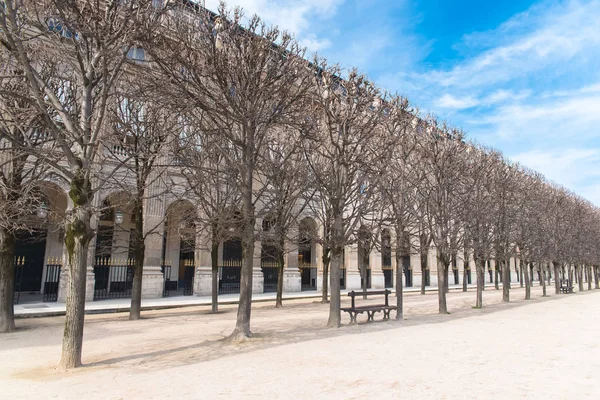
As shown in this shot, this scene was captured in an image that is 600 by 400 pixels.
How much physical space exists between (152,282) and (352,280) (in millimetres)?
19411

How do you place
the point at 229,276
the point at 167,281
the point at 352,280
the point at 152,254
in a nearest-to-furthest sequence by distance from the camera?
the point at 152,254
the point at 167,281
the point at 229,276
the point at 352,280

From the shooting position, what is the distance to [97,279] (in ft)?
82.2

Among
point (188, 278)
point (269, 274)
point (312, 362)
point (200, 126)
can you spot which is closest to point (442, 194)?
point (200, 126)

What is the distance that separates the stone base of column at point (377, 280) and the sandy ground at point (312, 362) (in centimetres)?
2587

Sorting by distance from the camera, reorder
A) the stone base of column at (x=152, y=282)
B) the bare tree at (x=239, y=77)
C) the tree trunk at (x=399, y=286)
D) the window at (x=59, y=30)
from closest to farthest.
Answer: the window at (x=59, y=30), the bare tree at (x=239, y=77), the tree trunk at (x=399, y=286), the stone base of column at (x=152, y=282)

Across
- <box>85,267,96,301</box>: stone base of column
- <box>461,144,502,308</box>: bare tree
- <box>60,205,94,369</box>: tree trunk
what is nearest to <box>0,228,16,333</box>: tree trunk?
<box>60,205,94,369</box>: tree trunk

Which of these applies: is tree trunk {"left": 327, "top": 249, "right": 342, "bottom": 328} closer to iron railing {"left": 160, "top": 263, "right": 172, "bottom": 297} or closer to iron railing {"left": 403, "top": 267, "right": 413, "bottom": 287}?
iron railing {"left": 160, "top": 263, "right": 172, "bottom": 297}

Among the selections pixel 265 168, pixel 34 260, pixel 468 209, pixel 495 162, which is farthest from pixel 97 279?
pixel 495 162

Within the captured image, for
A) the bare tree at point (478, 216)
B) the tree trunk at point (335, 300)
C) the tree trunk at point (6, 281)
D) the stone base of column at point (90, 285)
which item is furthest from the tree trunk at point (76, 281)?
the bare tree at point (478, 216)

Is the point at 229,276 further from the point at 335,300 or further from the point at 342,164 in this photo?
the point at 342,164

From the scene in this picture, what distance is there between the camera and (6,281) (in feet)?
38.8

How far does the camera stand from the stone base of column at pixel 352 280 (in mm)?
37000

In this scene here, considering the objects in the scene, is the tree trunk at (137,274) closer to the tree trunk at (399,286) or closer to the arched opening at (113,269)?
the arched opening at (113,269)

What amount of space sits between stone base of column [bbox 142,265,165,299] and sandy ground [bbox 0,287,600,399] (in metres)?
9.67
